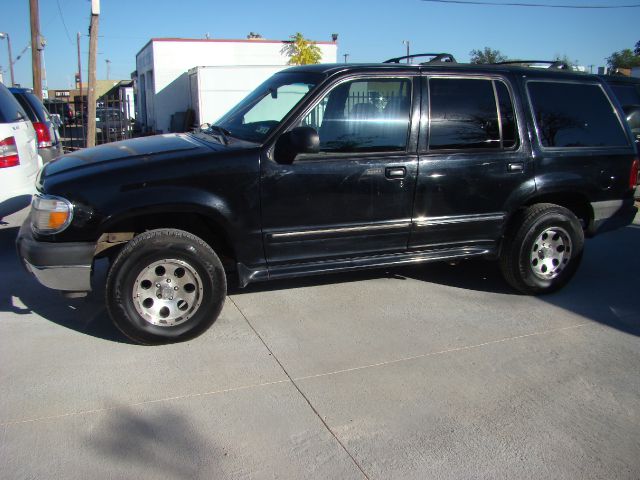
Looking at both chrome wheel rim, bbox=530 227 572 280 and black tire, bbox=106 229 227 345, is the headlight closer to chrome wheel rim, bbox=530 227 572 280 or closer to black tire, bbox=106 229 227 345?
black tire, bbox=106 229 227 345

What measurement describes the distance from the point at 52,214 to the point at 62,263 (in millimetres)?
333

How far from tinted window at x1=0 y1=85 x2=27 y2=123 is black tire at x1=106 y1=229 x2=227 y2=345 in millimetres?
2979

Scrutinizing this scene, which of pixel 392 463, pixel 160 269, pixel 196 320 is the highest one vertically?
pixel 160 269

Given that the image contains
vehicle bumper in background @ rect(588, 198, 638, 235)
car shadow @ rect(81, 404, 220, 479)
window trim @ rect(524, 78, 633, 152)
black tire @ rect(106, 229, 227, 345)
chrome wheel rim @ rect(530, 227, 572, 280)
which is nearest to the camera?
car shadow @ rect(81, 404, 220, 479)

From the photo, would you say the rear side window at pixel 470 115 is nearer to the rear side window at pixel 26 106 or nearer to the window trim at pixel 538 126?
the window trim at pixel 538 126

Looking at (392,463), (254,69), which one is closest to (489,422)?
(392,463)

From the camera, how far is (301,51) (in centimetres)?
2027

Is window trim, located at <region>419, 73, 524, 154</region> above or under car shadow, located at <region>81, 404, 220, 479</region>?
above

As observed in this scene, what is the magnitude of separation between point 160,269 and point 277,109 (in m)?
1.62

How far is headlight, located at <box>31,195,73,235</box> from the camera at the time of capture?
380 cm

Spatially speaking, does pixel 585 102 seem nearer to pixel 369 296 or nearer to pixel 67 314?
pixel 369 296

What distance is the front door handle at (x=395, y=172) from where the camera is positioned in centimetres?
448

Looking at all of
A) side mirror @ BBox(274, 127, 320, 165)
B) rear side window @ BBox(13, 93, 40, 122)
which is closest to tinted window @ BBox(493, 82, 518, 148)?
side mirror @ BBox(274, 127, 320, 165)

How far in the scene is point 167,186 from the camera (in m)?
3.93
